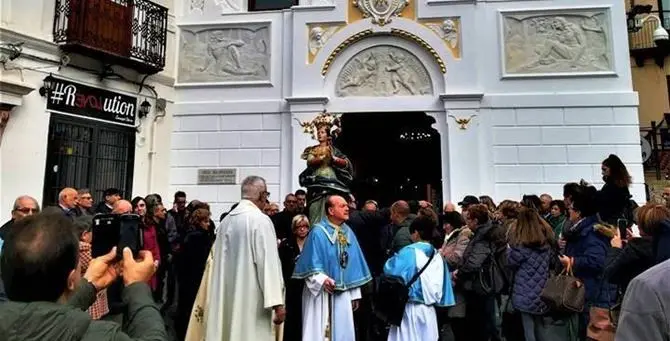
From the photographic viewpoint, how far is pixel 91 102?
10180 mm

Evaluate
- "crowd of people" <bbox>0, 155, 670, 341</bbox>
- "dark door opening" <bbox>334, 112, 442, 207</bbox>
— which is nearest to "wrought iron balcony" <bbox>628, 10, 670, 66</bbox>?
"dark door opening" <bbox>334, 112, 442, 207</bbox>

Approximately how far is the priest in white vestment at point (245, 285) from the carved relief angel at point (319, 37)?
27.2ft

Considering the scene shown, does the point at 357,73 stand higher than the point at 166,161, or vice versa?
the point at 357,73

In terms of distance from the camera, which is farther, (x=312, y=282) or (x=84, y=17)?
(x=84, y=17)

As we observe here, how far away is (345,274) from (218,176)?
7930mm

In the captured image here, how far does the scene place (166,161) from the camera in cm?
1212

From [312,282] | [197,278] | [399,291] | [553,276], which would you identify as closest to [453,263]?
[553,276]

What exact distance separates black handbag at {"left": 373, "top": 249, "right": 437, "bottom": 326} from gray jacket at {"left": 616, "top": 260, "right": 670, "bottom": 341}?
9.51ft

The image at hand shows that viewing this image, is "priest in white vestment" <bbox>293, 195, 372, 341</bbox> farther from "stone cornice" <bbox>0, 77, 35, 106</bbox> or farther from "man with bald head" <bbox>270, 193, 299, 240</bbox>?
"stone cornice" <bbox>0, 77, 35, 106</bbox>

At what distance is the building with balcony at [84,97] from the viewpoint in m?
8.77

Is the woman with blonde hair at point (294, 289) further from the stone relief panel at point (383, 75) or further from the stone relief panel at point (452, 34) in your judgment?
the stone relief panel at point (452, 34)

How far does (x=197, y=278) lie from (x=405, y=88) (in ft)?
23.9

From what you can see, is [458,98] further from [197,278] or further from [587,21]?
[197,278]

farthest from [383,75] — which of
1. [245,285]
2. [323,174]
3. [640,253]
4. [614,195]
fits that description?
[640,253]
